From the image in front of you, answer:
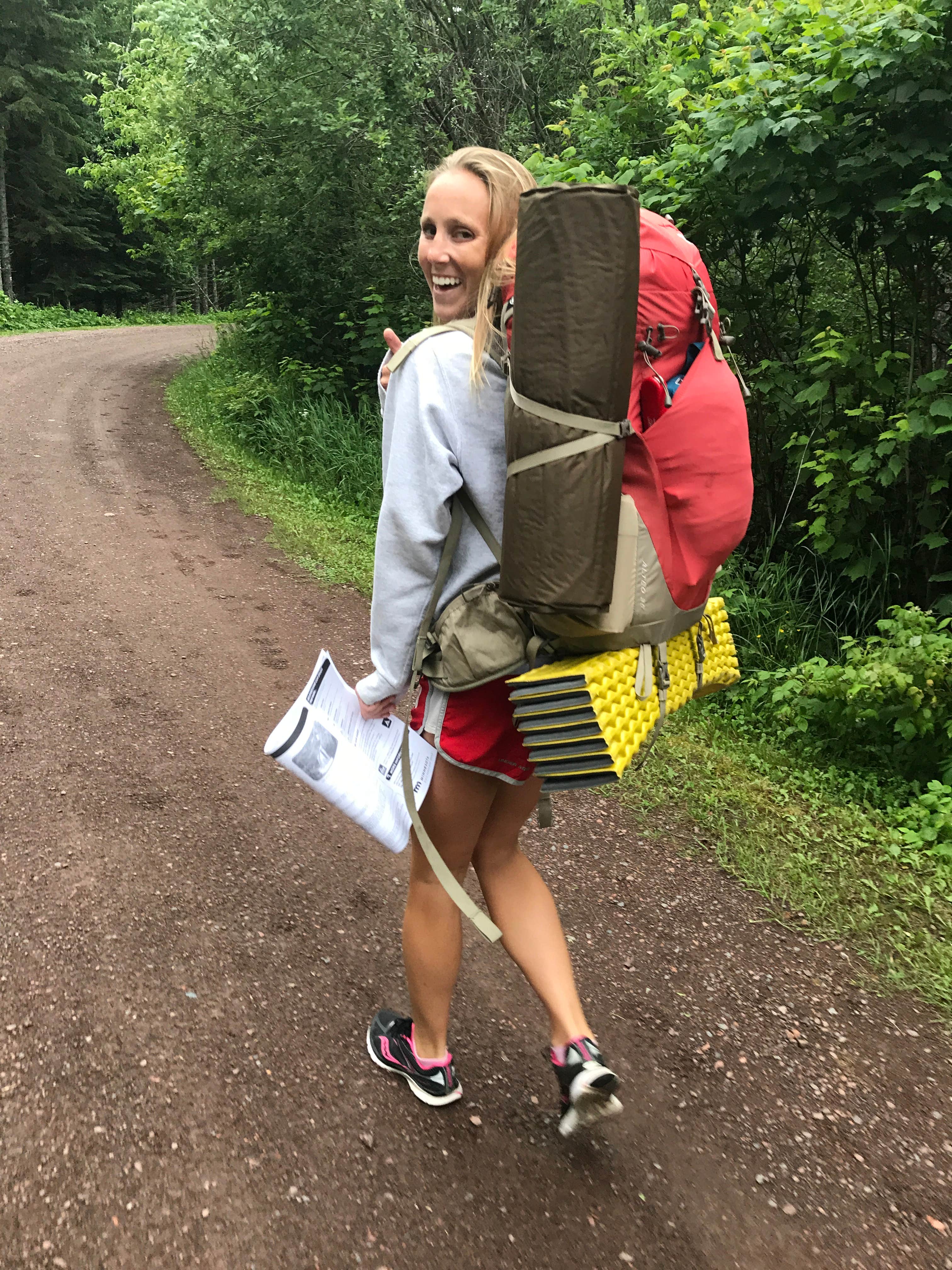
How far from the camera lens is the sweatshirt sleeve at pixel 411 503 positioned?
181 cm

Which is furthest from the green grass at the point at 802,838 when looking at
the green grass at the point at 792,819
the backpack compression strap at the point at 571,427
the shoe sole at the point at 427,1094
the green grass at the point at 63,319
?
the green grass at the point at 63,319

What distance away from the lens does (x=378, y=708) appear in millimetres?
2086

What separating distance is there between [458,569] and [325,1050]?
1390 mm

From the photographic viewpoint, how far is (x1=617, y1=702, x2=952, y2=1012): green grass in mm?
3145

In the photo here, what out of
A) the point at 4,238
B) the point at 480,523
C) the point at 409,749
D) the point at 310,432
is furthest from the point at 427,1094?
the point at 4,238

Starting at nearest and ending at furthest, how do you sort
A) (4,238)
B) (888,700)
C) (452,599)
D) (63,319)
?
(452,599) < (888,700) < (63,319) < (4,238)

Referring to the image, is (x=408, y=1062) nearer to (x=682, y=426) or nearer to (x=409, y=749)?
(x=409, y=749)

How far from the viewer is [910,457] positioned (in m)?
4.74

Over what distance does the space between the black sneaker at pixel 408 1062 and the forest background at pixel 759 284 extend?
1.45 meters

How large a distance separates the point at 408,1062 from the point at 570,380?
5.68ft

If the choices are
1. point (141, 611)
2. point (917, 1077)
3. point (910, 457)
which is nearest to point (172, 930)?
point (917, 1077)

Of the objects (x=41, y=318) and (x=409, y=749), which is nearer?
(x=409, y=749)

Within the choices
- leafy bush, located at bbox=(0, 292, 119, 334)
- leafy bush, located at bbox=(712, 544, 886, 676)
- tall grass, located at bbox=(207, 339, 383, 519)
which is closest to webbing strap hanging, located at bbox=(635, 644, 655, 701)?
leafy bush, located at bbox=(712, 544, 886, 676)

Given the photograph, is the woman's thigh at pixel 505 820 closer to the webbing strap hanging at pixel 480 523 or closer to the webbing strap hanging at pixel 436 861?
the webbing strap hanging at pixel 436 861
